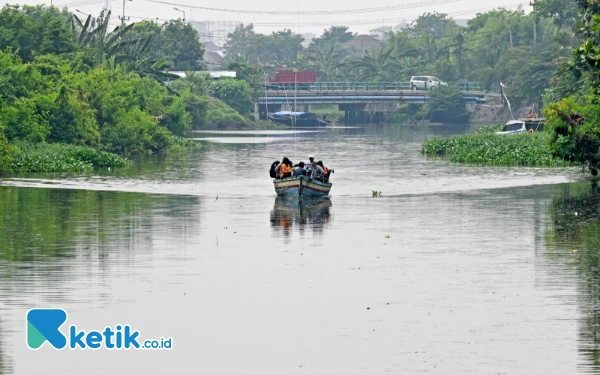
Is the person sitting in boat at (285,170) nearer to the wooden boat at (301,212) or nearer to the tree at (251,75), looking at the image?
the wooden boat at (301,212)

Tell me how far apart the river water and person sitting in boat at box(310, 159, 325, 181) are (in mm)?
1340

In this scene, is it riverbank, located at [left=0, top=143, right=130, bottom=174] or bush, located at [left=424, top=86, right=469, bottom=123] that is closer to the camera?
riverbank, located at [left=0, top=143, right=130, bottom=174]

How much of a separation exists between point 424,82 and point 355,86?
9.74 metres

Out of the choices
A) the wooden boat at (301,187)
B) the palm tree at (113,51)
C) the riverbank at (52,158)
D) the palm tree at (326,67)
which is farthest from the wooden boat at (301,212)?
the palm tree at (326,67)

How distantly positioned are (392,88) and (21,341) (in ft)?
501

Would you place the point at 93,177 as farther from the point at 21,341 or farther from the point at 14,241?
the point at 21,341

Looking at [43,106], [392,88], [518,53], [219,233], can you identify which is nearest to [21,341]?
[219,233]

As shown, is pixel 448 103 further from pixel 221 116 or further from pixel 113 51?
pixel 113 51

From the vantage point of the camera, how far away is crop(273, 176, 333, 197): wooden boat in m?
50.4

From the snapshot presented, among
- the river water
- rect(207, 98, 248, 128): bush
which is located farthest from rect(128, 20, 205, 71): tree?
the river water

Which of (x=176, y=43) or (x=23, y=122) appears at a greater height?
(x=176, y=43)

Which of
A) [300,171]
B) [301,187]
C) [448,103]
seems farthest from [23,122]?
[448,103]

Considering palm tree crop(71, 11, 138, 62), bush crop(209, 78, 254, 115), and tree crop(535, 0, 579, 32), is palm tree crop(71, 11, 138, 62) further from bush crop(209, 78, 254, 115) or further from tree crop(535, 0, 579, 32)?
tree crop(535, 0, 579, 32)

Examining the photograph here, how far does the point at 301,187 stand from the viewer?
166 feet
